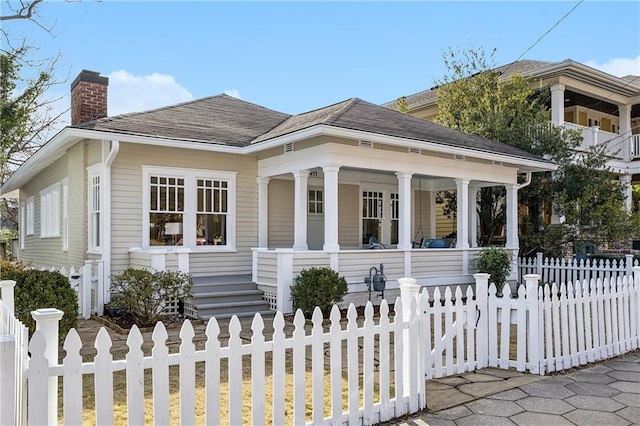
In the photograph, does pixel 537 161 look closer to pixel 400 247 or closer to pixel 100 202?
pixel 400 247

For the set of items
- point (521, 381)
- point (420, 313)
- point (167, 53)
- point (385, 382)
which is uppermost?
point (167, 53)

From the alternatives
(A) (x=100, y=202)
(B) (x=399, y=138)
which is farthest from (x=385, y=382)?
(A) (x=100, y=202)

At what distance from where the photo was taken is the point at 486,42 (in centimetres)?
1642

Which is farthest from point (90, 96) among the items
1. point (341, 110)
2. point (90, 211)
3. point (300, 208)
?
point (341, 110)

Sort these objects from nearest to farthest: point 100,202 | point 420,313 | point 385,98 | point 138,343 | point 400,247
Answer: point 138,343 < point 420,313 < point 100,202 < point 400,247 < point 385,98

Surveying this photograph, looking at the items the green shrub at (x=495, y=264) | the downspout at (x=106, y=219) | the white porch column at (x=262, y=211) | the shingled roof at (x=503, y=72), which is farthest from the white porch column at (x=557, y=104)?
the downspout at (x=106, y=219)

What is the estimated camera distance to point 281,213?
12383 mm

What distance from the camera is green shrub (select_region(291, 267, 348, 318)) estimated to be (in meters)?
8.97

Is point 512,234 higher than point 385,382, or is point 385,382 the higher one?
point 512,234

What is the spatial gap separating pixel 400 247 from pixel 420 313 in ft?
22.7

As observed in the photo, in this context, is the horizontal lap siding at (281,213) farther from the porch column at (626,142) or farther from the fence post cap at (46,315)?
the porch column at (626,142)

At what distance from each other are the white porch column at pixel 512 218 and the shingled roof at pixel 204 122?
21.2 ft

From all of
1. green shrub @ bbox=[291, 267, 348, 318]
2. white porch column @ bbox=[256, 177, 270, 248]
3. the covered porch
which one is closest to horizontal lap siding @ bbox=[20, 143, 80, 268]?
white porch column @ bbox=[256, 177, 270, 248]

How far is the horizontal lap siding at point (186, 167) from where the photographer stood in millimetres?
9953
